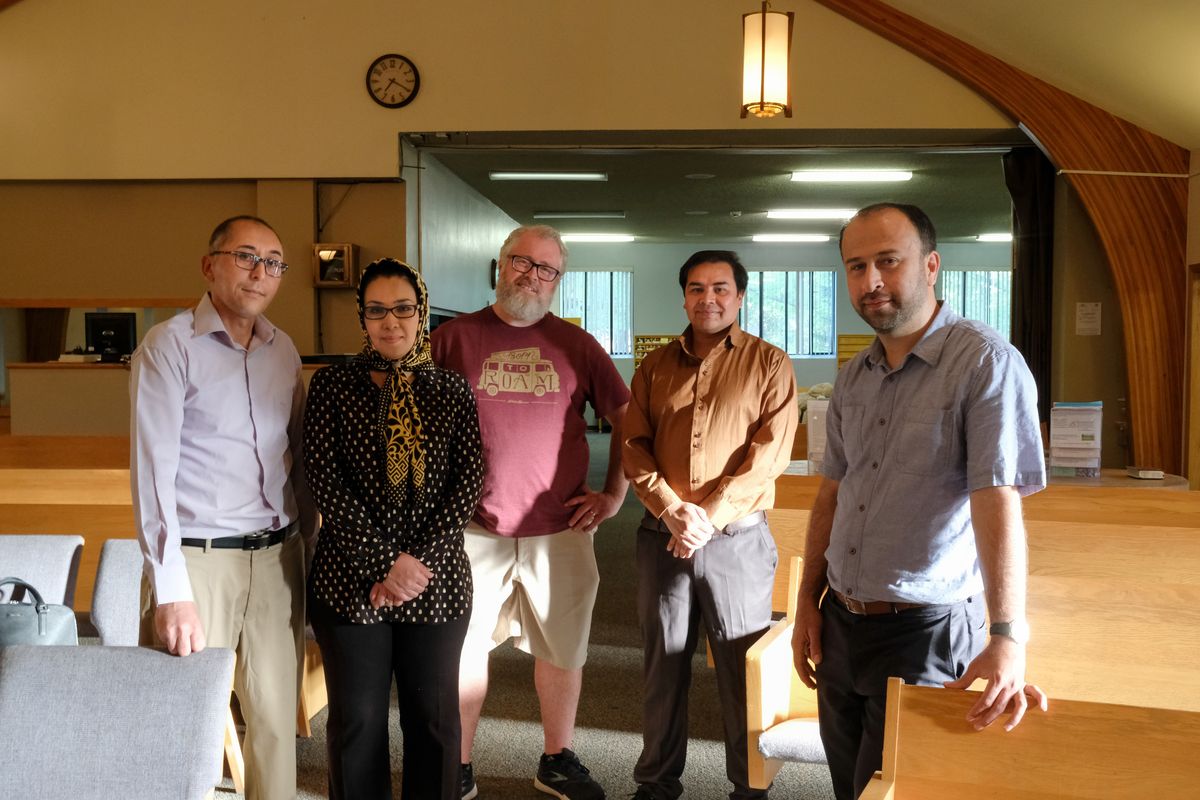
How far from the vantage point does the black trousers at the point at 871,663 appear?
1.84 metres

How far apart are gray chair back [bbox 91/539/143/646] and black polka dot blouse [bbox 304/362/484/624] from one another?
103 cm

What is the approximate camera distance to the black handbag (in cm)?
218

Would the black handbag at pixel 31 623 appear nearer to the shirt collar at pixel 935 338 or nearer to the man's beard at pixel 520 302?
the man's beard at pixel 520 302

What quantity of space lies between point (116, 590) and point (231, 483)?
1.13 meters

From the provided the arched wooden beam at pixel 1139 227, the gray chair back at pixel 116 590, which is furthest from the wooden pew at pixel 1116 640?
the arched wooden beam at pixel 1139 227

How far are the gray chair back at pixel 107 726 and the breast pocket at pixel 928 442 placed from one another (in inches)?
53.1

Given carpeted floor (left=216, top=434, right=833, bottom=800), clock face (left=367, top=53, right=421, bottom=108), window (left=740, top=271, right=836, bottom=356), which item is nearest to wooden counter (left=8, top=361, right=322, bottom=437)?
clock face (left=367, top=53, right=421, bottom=108)

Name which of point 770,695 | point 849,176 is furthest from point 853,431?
point 849,176

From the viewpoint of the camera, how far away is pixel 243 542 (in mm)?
2260

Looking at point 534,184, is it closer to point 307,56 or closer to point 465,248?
point 465,248

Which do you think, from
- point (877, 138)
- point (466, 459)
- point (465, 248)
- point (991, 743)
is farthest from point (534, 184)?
point (991, 743)

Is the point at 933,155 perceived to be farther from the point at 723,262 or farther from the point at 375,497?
the point at 375,497

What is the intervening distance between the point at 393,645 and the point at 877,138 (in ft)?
21.0

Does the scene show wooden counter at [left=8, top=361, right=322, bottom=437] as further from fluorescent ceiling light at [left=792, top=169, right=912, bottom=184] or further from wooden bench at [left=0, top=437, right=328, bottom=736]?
fluorescent ceiling light at [left=792, top=169, right=912, bottom=184]
